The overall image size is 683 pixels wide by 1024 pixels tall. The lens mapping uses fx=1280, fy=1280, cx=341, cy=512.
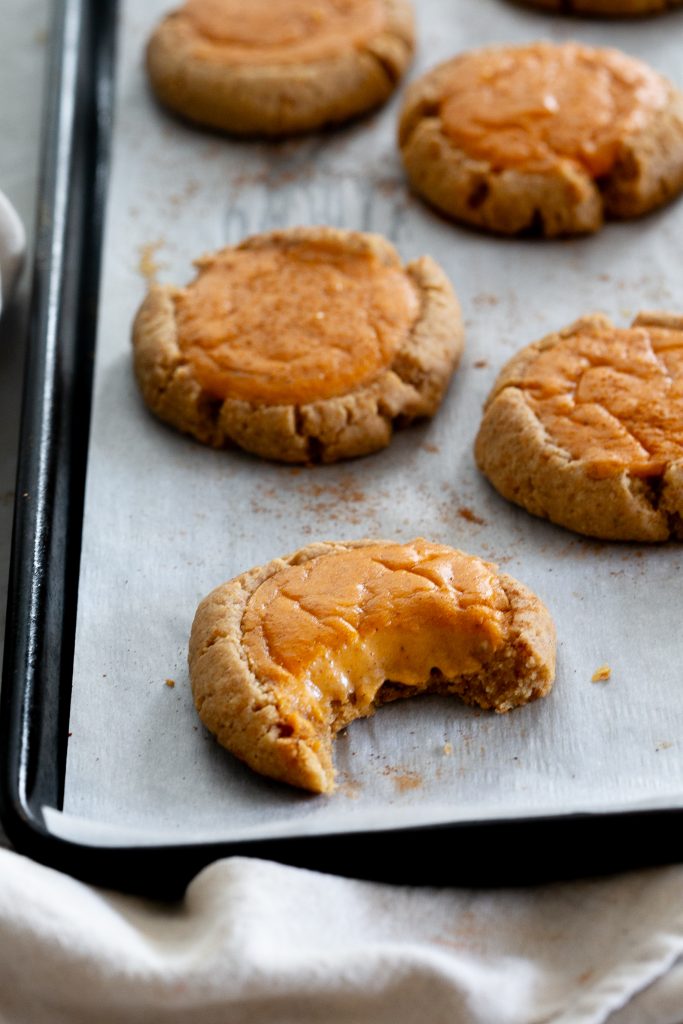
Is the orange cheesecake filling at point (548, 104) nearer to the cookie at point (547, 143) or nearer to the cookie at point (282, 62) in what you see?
the cookie at point (547, 143)

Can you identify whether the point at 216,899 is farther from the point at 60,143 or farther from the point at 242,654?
the point at 60,143

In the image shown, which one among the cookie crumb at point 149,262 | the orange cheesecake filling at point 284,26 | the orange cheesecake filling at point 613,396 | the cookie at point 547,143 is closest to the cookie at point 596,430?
the orange cheesecake filling at point 613,396

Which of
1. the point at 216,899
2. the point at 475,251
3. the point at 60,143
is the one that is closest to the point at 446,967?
the point at 216,899

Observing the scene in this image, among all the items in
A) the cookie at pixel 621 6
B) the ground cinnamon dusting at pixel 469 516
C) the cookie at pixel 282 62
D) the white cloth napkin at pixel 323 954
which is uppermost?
the cookie at pixel 621 6

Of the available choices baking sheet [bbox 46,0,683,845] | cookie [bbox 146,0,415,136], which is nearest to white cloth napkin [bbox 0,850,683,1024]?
baking sheet [bbox 46,0,683,845]

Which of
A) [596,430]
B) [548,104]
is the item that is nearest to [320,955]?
[596,430]

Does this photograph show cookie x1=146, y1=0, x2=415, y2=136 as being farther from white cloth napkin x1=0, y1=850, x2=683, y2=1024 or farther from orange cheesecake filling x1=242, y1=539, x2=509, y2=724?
white cloth napkin x1=0, y1=850, x2=683, y2=1024

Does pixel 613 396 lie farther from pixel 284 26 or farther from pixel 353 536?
pixel 284 26
